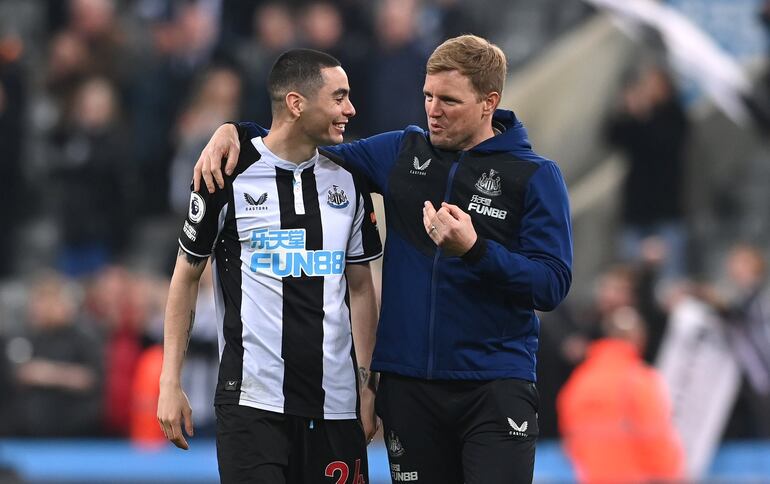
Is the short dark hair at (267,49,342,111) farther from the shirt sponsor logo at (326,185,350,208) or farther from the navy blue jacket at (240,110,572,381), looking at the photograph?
the navy blue jacket at (240,110,572,381)

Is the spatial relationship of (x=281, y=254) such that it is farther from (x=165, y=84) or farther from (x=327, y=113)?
(x=165, y=84)

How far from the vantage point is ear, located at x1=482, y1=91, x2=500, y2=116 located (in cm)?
453

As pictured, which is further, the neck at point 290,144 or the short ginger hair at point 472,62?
the neck at point 290,144

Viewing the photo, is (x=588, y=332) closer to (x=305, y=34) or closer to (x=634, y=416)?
(x=634, y=416)

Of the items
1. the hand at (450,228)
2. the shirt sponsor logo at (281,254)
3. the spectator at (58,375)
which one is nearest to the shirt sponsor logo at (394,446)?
the shirt sponsor logo at (281,254)

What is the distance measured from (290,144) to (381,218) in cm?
664

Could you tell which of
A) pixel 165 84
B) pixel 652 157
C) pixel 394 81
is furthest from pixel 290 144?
pixel 652 157

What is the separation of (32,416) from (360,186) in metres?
7.41

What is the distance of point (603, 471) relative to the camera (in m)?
10.1

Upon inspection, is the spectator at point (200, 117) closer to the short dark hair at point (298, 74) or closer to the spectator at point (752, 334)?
the spectator at point (752, 334)

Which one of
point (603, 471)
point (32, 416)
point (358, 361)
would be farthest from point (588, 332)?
point (358, 361)

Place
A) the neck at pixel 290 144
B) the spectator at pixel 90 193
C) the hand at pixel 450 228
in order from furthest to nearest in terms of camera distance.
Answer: the spectator at pixel 90 193
the neck at pixel 290 144
the hand at pixel 450 228

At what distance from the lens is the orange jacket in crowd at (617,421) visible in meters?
9.79

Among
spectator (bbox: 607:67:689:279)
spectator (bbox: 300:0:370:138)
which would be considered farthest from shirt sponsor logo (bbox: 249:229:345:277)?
spectator (bbox: 607:67:689:279)
